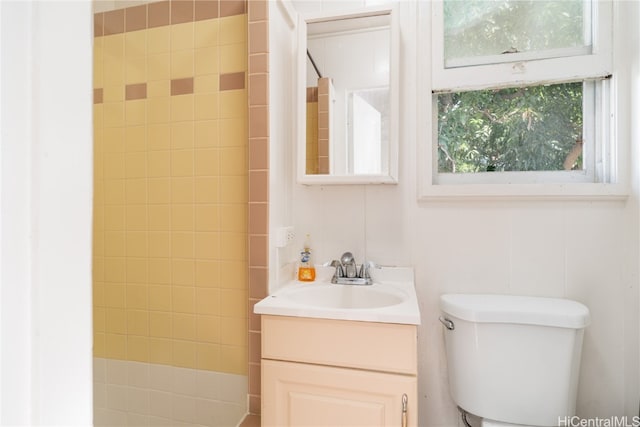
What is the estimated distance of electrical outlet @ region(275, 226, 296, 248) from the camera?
1283 mm

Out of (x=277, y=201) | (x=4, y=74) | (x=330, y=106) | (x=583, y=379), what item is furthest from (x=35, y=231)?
(x=583, y=379)

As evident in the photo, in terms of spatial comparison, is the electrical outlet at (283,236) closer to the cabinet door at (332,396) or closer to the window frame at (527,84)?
the cabinet door at (332,396)

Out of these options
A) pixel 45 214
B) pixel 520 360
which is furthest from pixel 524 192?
pixel 45 214

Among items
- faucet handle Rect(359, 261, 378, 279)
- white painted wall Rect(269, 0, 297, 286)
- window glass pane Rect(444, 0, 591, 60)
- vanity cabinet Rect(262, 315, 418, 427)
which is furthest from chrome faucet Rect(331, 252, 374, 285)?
window glass pane Rect(444, 0, 591, 60)

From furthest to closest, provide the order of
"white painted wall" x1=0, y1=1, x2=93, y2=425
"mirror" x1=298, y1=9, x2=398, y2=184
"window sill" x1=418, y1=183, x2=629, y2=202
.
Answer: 1. "mirror" x1=298, y1=9, x2=398, y2=184
2. "window sill" x1=418, y1=183, x2=629, y2=202
3. "white painted wall" x1=0, y1=1, x2=93, y2=425

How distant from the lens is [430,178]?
4.43 feet

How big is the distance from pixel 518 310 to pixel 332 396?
646mm

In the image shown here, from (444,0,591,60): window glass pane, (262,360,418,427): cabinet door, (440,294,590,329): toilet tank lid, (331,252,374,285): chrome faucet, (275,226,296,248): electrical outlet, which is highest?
(444,0,591,60): window glass pane

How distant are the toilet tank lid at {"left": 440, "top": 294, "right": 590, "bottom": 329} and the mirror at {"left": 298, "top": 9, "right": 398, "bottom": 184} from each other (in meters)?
0.51

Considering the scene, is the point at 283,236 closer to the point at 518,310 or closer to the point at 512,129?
the point at 518,310

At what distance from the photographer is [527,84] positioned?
4.27 ft

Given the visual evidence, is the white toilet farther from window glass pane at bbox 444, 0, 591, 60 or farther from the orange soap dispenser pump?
window glass pane at bbox 444, 0, 591, 60

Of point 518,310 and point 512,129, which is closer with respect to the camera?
point 518,310

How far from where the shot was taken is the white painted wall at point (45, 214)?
0.27 m
